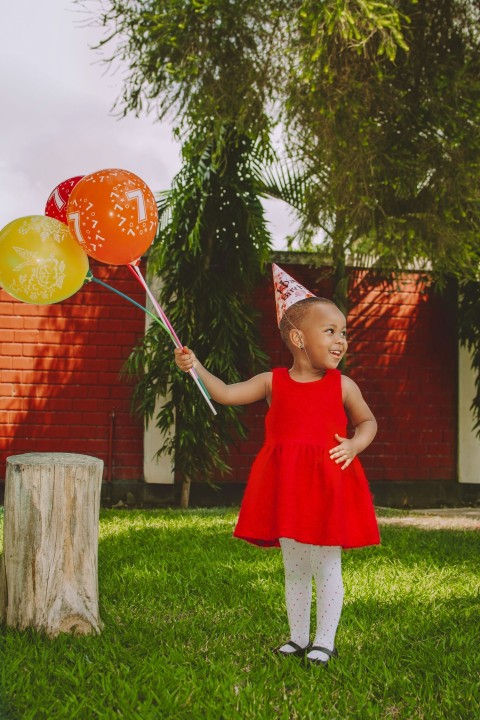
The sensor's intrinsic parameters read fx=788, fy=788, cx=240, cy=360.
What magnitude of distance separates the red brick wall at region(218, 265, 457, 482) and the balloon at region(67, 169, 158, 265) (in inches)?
184

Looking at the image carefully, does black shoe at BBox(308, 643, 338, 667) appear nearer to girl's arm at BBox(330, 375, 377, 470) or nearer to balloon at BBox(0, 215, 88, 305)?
girl's arm at BBox(330, 375, 377, 470)

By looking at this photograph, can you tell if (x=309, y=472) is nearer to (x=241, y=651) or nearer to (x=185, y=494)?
(x=241, y=651)

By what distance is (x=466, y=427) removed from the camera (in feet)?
27.4

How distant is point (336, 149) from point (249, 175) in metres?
1.07

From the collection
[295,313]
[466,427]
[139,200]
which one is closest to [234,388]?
[295,313]

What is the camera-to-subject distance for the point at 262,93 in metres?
6.60

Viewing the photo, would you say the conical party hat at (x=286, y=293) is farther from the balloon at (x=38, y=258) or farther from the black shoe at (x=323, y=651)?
the black shoe at (x=323, y=651)

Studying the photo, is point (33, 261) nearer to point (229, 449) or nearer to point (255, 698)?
Answer: point (255, 698)

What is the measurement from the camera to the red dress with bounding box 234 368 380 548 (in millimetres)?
2775

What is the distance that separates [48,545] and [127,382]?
4.44 meters

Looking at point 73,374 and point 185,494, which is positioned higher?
point 73,374

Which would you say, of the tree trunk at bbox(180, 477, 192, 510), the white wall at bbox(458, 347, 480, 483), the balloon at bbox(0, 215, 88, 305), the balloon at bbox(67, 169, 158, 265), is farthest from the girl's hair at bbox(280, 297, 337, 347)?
the white wall at bbox(458, 347, 480, 483)

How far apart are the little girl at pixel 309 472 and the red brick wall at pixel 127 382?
472 centimetres

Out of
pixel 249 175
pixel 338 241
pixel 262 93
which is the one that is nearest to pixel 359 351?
pixel 338 241
